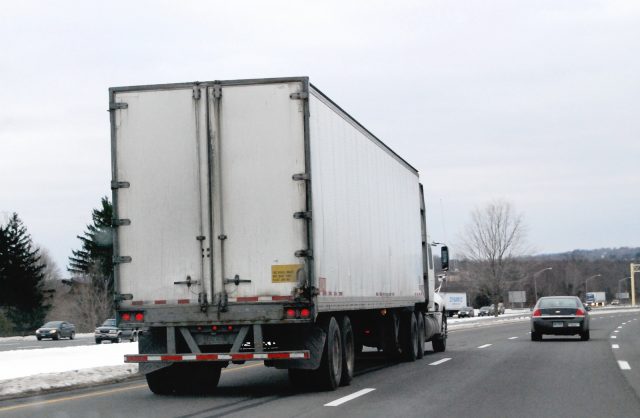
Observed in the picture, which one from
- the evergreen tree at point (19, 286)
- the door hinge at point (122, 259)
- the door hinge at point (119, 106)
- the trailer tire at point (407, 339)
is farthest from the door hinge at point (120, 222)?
the evergreen tree at point (19, 286)

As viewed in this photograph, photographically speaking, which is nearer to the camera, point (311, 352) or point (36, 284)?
point (311, 352)

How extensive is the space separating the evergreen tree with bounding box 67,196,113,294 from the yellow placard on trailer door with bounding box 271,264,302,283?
70794 mm

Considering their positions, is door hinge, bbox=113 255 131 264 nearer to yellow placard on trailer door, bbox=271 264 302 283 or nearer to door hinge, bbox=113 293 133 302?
door hinge, bbox=113 293 133 302

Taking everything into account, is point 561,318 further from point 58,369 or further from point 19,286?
point 19,286

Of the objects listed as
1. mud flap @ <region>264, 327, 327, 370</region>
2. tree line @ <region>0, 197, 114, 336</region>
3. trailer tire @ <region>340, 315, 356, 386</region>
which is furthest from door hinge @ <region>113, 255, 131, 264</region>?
tree line @ <region>0, 197, 114, 336</region>

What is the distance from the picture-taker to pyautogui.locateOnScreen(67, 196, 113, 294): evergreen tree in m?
86.5

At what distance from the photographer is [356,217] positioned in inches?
629

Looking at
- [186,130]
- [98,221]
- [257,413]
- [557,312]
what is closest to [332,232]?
[186,130]

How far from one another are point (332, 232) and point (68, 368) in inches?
302

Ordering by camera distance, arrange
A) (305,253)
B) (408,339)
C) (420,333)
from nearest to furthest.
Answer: (305,253) < (408,339) < (420,333)

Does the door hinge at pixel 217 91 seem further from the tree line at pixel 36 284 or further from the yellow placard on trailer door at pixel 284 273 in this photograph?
the tree line at pixel 36 284

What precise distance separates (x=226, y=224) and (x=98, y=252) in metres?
79.7

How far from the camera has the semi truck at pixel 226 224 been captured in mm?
Result: 13125

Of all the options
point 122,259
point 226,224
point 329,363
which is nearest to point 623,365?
point 329,363
